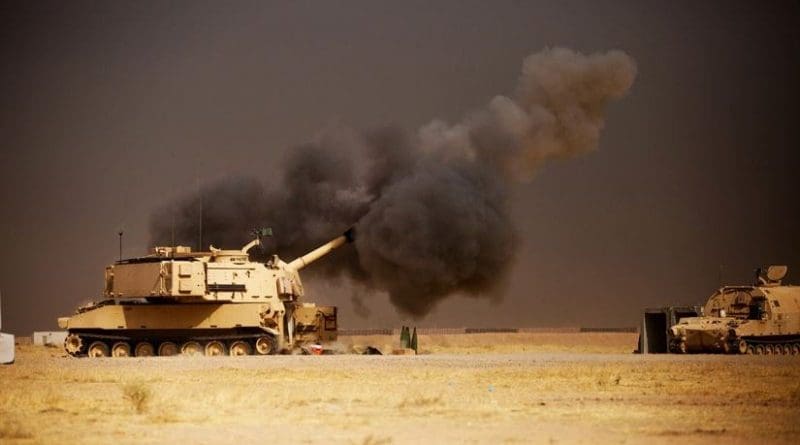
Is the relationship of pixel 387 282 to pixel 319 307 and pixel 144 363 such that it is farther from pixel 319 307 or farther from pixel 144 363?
pixel 144 363

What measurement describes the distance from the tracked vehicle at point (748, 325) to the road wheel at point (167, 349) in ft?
56.5

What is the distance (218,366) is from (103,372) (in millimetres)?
3431

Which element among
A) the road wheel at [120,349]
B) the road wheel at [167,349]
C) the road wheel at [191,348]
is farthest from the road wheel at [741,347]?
the road wheel at [120,349]

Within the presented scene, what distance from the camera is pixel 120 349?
135 ft

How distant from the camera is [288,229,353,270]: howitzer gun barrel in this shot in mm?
46250

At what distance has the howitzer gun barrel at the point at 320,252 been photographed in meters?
46.2

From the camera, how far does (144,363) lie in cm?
3431

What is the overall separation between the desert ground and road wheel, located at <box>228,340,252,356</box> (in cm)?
720

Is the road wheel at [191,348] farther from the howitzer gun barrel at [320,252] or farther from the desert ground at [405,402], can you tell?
the desert ground at [405,402]

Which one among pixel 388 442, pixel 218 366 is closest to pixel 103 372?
pixel 218 366

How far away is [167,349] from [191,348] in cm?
93

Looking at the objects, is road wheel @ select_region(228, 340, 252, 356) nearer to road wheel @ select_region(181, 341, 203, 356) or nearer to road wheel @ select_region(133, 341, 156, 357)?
road wheel @ select_region(181, 341, 203, 356)

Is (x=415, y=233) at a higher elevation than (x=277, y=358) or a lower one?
higher

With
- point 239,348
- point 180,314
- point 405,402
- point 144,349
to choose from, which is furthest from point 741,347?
point 405,402
